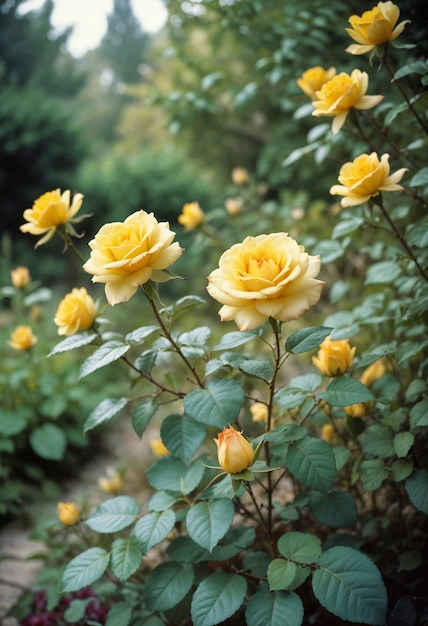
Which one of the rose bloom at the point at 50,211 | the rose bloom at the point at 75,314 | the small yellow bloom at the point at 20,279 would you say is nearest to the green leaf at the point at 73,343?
the rose bloom at the point at 75,314

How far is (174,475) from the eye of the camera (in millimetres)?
1100

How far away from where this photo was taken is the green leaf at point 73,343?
100 centimetres

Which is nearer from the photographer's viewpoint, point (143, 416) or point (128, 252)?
point (128, 252)

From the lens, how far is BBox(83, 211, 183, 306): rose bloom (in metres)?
0.84

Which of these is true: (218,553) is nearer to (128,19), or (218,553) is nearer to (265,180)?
(265,180)

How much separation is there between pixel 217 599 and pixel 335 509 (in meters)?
0.32

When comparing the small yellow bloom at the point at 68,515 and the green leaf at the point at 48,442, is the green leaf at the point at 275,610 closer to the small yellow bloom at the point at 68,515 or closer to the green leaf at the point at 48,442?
the small yellow bloom at the point at 68,515

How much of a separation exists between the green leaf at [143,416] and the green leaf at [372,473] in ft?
1.68

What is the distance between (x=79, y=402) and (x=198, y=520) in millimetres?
1983

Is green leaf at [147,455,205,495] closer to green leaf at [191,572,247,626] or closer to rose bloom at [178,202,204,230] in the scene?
green leaf at [191,572,247,626]

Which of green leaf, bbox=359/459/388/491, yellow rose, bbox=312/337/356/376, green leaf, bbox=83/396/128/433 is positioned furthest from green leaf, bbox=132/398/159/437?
green leaf, bbox=359/459/388/491

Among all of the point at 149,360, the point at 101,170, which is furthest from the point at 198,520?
the point at 101,170

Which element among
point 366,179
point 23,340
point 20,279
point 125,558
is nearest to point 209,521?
point 125,558

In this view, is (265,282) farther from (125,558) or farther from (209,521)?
(125,558)
